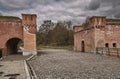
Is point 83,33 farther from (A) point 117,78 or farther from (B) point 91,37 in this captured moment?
(A) point 117,78

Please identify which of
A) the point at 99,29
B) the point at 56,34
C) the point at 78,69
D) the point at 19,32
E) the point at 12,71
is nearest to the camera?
the point at 12,71

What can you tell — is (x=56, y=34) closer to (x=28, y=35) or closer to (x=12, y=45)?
(x=12, y=45)

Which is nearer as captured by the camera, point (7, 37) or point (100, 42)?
point (7, 37)

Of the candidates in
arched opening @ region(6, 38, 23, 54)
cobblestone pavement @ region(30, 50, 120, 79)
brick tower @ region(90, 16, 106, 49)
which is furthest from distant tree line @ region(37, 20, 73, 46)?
cobblestone pavement @ region(30, 50, 120, 79)

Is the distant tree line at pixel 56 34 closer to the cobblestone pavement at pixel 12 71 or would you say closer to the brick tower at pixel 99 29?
the brick tower at pixel 99 29

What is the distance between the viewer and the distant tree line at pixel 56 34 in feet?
201

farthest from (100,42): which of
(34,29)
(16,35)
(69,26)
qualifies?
(69,26)

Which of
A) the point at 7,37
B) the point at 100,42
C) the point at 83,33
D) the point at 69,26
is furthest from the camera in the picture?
the point at 69,26

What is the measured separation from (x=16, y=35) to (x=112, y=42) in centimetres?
1388

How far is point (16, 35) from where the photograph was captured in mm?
25266

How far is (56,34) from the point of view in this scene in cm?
6147

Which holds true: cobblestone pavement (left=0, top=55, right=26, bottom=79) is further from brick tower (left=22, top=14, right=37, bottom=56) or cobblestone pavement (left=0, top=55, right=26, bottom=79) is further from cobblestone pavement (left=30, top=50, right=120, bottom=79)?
brick tower (left=22, top=14, right=37, bottom=56)

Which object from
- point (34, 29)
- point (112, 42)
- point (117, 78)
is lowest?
point (117, 78)

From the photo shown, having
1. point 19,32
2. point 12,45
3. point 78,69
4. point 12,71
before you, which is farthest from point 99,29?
point 12,71
